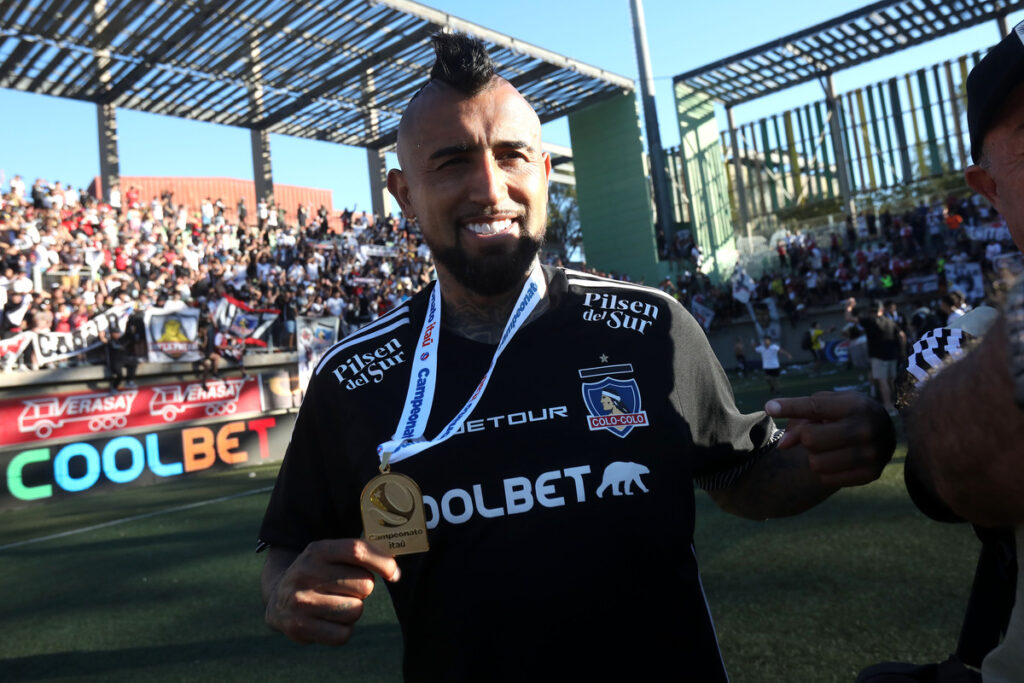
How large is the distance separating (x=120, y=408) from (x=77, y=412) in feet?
2.45

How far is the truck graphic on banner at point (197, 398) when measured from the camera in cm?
1475

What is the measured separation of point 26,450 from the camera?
1270 centimetres

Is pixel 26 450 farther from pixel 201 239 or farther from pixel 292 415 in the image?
pixel 201 239

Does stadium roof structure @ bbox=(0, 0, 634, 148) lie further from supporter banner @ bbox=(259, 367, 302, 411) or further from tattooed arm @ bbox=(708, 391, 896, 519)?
tattooed arm @ bbox=(708, 391, 896, 519)

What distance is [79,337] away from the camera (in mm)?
13875

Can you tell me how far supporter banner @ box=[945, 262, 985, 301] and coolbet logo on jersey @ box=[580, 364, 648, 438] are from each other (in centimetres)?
2358

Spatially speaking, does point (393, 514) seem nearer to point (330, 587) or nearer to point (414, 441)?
point (330, 587)

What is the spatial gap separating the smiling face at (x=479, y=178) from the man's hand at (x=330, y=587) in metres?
0.82

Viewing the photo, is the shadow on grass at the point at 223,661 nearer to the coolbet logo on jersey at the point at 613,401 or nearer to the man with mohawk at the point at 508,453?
the man with mohawk at the point at 508,453

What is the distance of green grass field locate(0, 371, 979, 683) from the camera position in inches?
148

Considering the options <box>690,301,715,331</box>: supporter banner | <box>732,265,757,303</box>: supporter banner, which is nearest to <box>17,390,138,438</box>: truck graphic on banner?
<box>690,301,715,331</box>: supporter banner

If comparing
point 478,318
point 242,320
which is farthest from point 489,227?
point 242,320

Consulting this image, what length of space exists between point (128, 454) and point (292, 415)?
3.92 m

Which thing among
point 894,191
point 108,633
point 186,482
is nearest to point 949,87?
point 894,191
